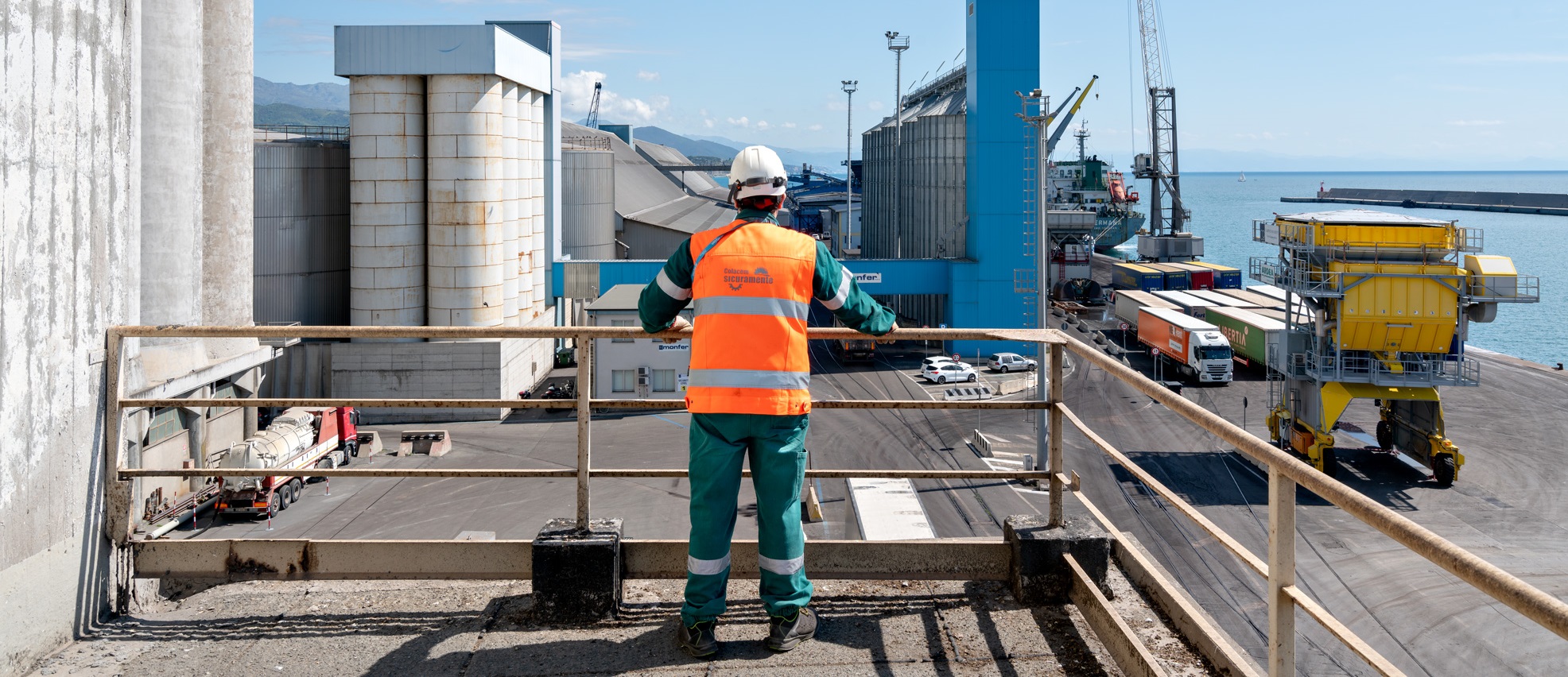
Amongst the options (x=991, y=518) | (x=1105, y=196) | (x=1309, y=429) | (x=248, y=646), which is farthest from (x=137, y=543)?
(x=1105, y=196)

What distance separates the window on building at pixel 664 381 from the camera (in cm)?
3247

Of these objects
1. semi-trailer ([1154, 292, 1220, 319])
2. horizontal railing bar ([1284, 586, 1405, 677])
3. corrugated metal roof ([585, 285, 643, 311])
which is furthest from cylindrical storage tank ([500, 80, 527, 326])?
horizontal railing bar ([1284, 586, 1405, 677])

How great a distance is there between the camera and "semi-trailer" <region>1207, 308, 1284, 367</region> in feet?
141

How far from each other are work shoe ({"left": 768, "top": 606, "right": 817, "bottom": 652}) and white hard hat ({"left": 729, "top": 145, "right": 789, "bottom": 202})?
167cm

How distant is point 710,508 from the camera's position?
409 cm

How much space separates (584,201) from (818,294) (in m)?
44.6

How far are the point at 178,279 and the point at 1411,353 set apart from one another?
1151 inches

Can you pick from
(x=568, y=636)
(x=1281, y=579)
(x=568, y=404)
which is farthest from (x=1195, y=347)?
(x=1281, y=579)

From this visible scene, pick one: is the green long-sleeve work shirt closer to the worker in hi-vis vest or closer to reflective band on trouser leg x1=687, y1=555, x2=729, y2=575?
the worker in hi-vis vest

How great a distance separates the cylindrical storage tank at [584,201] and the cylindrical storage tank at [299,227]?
12.9 metres

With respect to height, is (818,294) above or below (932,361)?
above

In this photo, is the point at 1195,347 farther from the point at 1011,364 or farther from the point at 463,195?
the point at 463,195

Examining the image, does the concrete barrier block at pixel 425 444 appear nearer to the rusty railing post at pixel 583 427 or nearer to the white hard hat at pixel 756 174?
the rusty railing post at pixel 583 427

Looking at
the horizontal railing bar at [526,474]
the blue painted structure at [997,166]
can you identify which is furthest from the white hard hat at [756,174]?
the blue painted structure at [997,166]
